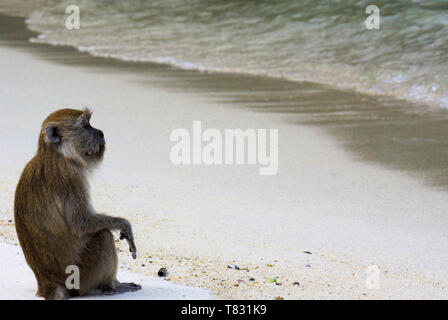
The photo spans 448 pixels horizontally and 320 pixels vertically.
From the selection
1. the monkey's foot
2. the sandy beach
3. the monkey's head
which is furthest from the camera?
the sandy beach

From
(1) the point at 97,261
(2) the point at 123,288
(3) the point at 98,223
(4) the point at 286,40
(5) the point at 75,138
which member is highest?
(4) the point at 286,40

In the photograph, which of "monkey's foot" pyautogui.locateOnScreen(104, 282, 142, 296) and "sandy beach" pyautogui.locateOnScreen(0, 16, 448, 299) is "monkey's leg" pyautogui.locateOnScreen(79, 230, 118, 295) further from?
"sandy beach" pyautogui.locateOnScreen(0, 16, 448, 299)

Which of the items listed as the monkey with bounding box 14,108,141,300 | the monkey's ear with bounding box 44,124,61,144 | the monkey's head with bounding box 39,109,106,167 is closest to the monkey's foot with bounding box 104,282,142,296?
the monkey with bounding box 14,108,141,300

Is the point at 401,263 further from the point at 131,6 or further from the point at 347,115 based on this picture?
the point at 131,6

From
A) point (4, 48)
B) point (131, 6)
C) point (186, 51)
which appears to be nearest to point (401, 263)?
point (186, 51)

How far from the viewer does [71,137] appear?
13.0 ft

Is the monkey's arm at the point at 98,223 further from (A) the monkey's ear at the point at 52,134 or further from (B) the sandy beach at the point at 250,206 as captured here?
(B) the sandy beach at the point at 250,206

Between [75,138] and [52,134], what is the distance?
12 cm

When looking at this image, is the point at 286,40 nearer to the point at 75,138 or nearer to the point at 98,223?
the point at 75,138

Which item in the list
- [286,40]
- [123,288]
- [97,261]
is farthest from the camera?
[286,40]

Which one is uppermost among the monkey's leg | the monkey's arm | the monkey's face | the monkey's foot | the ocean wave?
the ocean wave

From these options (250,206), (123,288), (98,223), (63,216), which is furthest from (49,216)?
(250,206)

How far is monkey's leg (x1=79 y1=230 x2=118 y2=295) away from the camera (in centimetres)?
394

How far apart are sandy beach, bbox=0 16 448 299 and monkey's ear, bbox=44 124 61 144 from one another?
0.77 m
